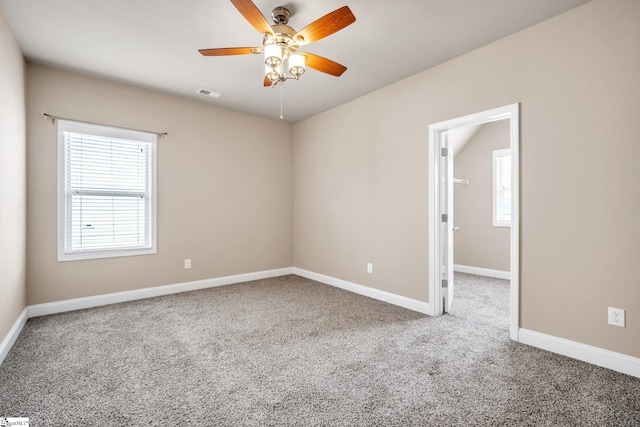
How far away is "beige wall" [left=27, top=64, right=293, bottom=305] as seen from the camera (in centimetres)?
324

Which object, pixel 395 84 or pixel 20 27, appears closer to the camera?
pixel 20 27

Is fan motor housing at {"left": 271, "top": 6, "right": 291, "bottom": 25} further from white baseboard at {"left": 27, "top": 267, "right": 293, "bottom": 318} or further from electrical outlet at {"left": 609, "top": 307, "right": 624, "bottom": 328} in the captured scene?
white baseboard at {"left": 27, "top": 267, "right": 293, "bottom": 318}

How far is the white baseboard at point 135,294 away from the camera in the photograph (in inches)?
129

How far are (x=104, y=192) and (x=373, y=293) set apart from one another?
344cm

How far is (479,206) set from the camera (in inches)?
217

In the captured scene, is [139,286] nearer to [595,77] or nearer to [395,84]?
[395,84]

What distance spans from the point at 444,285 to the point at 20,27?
14.8ft

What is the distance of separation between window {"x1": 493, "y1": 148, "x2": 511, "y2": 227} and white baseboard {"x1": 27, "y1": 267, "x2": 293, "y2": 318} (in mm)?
3857

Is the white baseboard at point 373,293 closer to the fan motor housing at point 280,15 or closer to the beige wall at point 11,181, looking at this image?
the fan motor housing at point 280,15

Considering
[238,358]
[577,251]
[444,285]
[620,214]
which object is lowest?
[238,358]

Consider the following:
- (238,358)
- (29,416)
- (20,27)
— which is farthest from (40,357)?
(20,27)

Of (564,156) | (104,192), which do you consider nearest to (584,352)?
(564,156)

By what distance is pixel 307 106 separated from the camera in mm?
4438

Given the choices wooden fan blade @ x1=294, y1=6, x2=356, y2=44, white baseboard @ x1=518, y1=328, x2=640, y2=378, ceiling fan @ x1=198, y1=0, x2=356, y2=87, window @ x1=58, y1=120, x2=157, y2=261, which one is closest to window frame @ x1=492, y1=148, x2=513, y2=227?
white baseboard @ x1=518, y1=328, x2=640, y2=378
